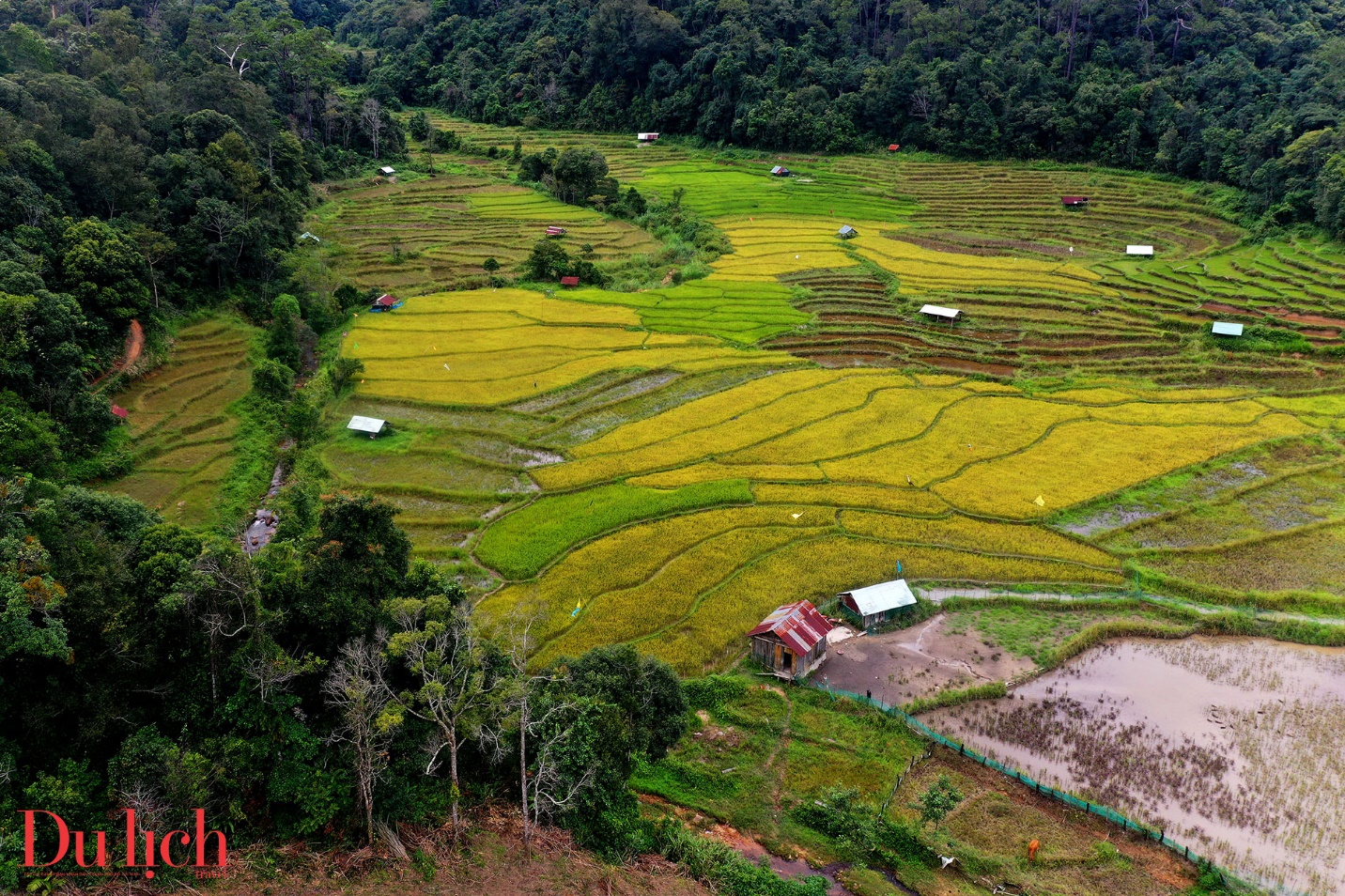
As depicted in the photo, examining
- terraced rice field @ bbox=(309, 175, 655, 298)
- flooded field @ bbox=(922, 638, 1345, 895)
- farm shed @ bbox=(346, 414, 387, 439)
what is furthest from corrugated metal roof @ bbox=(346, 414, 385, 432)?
flooded field @ bbox=(922, 638, 1345, 895)

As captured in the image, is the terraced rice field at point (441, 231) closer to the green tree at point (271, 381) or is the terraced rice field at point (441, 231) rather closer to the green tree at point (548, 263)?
the green tree at point (548, 263)

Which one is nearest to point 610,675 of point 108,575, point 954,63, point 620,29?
point 108,575

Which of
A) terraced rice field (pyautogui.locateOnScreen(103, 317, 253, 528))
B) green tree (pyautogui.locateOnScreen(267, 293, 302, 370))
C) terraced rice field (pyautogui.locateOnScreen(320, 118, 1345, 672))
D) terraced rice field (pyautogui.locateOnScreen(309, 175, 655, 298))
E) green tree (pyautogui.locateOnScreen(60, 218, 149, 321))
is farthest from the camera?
terraced rice field (pyautogui.locateOnScreen(309, 175, 655, 298))

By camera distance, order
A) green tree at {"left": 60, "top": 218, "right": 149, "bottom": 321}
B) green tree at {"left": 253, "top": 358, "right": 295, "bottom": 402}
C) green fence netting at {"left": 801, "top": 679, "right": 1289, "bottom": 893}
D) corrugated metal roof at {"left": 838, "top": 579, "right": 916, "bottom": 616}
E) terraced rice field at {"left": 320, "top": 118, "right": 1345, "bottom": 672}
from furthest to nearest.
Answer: green tree at {"left": 253, "top": 358, "right": 295, "bottom": 402}, green tree at {"left": 60, "top": 218, "right": 149, "bottom": 321}, terraced rice field at {"left": 320, "top": 118, "right": 1345, "bottom": 672}, corrugated metal roof at {"left": 838, "top": 579, "right": 916, "bottom": 616}, green fence netting at {"left": 801, "top": 679, "right": 1289, "bottom": 893}

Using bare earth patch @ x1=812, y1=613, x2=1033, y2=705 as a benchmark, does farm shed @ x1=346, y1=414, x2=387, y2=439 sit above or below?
above

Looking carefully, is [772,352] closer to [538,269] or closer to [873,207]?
[538,269]

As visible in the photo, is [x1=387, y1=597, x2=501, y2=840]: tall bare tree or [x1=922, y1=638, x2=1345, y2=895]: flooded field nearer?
[x1=387, y1=597, x2=501, y2=840]: tall bare tree

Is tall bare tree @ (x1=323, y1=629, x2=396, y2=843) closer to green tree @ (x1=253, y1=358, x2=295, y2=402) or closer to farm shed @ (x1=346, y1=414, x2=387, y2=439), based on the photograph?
farm shed @ (x1=346, y1=414, x2=387, y2=439)
